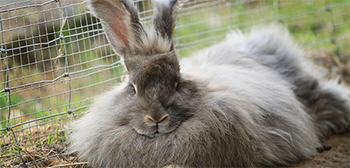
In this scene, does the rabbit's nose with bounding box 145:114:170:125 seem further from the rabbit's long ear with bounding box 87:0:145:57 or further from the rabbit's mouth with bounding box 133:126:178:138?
the rabbit's long ear with bounding box 87:0:145:57

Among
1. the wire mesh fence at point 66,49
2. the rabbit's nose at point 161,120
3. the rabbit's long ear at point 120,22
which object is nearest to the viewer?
the rabbit's nose at point 161,120

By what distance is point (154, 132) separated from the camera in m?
2.56

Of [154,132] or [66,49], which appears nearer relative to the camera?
[154,132]

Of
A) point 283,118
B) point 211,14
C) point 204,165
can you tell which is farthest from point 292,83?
point 211,14

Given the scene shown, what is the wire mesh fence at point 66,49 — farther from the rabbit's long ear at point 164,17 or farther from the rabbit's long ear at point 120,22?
the rabbit's long ear at point 120,22

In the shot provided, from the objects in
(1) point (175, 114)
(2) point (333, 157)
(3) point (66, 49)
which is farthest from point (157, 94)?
(2) point (333, 157)

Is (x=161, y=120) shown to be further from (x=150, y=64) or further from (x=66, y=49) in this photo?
(x=66, y=49)

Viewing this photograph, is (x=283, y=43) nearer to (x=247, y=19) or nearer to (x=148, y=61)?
(x=247, y=19)

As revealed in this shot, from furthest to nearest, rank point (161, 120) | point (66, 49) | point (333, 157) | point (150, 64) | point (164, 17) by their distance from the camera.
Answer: point (66, 49), point (333, 157), point (164, 17), point (150, 64), point (161, 120)

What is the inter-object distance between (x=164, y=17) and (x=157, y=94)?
2.16ft

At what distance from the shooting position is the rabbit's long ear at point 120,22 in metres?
2.82

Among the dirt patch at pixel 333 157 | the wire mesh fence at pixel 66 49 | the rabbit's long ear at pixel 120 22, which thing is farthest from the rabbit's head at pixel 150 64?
the dirt patch at pixel 333 157

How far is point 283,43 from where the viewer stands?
4.20 meters

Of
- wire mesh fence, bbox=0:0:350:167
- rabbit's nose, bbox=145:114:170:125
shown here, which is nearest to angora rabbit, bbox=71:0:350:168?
rabbit's nose, bbox=145:114:170:125
